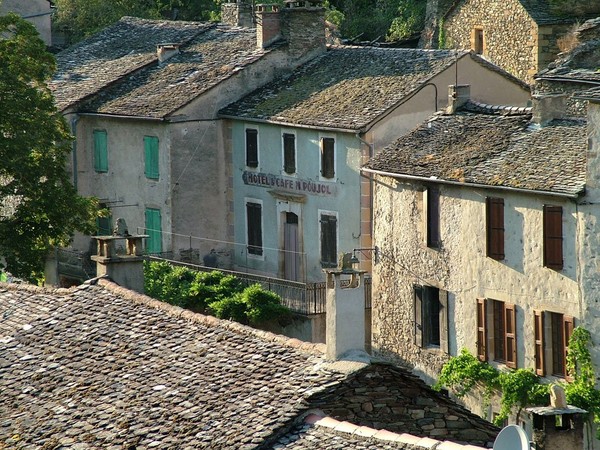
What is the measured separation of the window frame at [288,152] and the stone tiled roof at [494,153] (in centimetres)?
583

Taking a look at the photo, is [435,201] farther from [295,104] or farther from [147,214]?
[147,214]

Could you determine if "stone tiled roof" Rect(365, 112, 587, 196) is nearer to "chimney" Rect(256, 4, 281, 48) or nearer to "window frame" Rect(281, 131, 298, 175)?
"window frame" Rect(281, 131, 298, 175)

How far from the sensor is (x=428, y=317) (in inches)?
1537

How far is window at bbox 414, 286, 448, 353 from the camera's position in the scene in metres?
38.9

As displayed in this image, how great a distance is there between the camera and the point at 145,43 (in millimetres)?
55281

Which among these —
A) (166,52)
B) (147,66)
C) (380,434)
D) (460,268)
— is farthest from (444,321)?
(147,66)

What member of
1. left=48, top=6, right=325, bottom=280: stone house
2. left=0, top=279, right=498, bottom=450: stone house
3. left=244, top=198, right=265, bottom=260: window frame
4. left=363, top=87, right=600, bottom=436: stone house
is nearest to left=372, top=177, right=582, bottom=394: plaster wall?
left=363, top=87, right=600, bottom=436: stone house

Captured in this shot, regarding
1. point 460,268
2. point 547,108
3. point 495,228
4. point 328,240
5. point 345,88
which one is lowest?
point 460,268

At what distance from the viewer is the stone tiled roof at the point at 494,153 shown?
116ft

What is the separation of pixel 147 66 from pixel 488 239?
1848cm

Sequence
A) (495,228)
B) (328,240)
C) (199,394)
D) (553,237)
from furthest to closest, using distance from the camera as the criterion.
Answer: (328,240)
(495,228)
(553,237)
(199,394)

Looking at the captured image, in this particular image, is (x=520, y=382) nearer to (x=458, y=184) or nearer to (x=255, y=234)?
(x=458, y=184)

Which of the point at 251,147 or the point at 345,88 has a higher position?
the point at 345,88

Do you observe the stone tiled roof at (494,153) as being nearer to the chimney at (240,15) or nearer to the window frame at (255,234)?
the window frame at (255,234)
